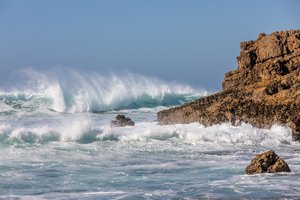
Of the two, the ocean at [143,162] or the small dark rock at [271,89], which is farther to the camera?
the small dark rock at [271,89]

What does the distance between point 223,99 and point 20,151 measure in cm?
973

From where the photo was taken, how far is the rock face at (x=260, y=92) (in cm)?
2159

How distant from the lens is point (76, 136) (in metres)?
21.2

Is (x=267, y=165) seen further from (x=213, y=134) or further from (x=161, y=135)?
(x=161, y=135)

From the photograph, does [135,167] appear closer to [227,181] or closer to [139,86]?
[227,181]

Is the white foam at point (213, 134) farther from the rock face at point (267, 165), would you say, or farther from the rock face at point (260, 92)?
the rock face at point (267, 165)

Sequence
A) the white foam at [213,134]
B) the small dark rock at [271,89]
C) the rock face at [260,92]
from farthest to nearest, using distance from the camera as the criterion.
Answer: the small dark rock at [271,89], the rock face at [260,92], the white foam at [213,134]

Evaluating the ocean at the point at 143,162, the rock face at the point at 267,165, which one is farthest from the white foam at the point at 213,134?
the rock face at the point at 267,165

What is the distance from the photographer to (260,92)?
2292 cm

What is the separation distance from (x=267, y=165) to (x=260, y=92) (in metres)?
A: 9.88

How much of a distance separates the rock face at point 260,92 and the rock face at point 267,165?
7063mm

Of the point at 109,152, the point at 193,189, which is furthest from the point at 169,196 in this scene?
the point at 109,152

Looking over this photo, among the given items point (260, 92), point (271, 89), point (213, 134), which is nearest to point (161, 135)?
point (213, 134)

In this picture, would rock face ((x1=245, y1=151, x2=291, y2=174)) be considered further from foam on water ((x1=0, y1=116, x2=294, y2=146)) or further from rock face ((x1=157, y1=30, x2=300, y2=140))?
rock face ((x1=157, y1=30, x2=300, y2=140))
